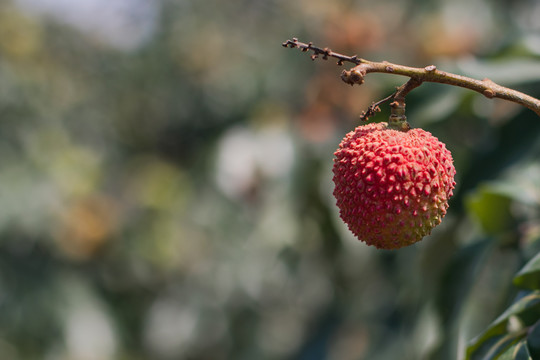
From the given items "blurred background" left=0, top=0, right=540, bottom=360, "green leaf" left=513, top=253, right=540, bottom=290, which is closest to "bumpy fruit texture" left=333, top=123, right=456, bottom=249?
"green leaf" left=513, top=253, right=540, bottom=290

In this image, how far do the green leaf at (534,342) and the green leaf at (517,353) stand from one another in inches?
0.4

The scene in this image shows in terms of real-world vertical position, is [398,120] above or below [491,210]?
below

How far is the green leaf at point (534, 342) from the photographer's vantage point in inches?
40.7

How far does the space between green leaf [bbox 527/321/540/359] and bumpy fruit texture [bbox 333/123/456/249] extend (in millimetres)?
211

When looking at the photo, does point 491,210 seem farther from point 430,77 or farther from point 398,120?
point 430,77

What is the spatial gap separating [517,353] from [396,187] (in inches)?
11.7

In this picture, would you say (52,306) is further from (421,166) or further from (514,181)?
(421,166)

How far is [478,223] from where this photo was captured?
176 centimetres

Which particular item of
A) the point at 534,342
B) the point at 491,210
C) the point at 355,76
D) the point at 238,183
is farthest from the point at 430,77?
the point at 238,183

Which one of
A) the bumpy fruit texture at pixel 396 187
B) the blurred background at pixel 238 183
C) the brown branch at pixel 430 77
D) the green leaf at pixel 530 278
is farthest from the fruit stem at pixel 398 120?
the blurred background at pixel 238 183

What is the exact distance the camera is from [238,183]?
145 inches

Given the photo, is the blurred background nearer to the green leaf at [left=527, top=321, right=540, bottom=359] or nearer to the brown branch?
the green leaf at [left=527, top=321, right=540, bottom=359]

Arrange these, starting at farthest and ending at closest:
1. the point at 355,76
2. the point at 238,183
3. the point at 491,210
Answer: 1. the point at 238,183
2. the point at 491,210
3. the point at 355,76

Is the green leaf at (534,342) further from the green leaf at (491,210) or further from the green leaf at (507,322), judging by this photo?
the green leaf at (491,210)
